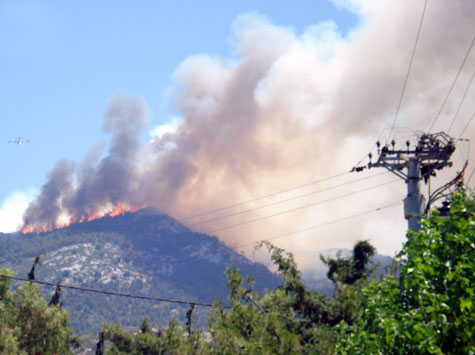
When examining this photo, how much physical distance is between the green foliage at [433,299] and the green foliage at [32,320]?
152ft

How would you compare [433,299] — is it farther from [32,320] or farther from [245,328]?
[32,320]

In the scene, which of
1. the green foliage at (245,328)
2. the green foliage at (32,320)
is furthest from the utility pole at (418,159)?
the green foliage at (32,320)

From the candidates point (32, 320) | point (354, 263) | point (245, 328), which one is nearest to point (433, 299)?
point (245, 328)

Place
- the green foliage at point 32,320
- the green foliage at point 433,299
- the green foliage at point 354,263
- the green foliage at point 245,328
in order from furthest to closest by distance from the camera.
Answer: the green foliage at point 32,320 < the green foliage at point 354,263 < the green foliage at point 245,328 < the green foliage at point 433,299

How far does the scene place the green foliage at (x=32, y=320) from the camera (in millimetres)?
52312

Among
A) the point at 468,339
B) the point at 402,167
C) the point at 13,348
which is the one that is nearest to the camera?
the point at 468,339

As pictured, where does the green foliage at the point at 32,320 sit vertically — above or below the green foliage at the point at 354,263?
below

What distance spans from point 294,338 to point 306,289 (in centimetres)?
1402

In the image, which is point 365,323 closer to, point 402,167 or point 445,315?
point 445,315

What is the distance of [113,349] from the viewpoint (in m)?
77.5

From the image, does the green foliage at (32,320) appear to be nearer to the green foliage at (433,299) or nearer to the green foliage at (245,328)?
the green foliage at (245,328)

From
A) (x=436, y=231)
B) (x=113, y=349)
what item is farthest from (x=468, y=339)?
(x=113, y=349)

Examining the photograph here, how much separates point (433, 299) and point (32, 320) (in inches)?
2024

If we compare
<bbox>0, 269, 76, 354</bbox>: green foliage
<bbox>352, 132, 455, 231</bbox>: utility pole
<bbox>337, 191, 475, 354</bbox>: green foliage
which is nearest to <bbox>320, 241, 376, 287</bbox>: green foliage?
<bbox>352, 132, 455, 231</bbox>: utility pole
